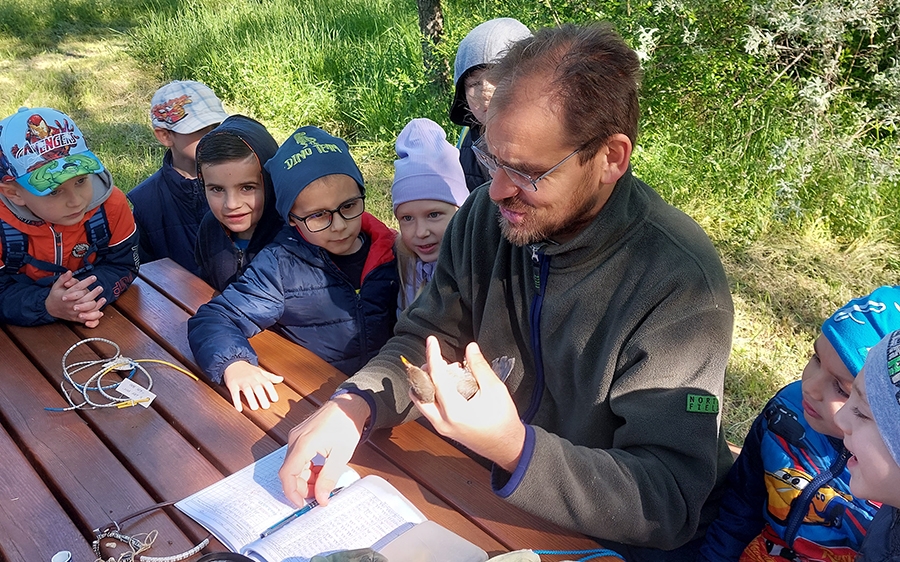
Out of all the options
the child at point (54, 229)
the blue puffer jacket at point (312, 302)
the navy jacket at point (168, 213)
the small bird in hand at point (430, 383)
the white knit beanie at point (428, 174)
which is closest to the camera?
the small bird in hand at point (430, 383)

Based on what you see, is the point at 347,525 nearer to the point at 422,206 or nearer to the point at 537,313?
the point at 537,313

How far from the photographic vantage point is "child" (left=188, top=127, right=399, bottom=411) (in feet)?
8.10

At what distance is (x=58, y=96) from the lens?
8.02 m

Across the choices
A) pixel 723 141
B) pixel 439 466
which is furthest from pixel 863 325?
pixel 723 141

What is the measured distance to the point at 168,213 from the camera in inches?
141

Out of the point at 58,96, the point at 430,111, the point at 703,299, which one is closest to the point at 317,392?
the point at 703,299

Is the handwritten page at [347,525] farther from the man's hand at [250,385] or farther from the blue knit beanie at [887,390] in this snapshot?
the blue knit beanie at [887,390]

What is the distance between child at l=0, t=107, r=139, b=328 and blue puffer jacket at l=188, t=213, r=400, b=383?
0.53m

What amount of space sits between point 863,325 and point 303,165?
1764 millimetres

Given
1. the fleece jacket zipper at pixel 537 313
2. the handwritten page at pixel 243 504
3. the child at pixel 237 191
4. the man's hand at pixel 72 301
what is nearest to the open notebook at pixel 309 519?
the handwritten page at pixel 243 504

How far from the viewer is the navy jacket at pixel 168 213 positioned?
3529 mm

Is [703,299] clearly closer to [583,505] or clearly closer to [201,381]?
[583,505]

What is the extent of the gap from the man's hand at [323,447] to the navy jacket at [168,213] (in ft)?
6.65

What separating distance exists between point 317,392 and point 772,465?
1212mm
